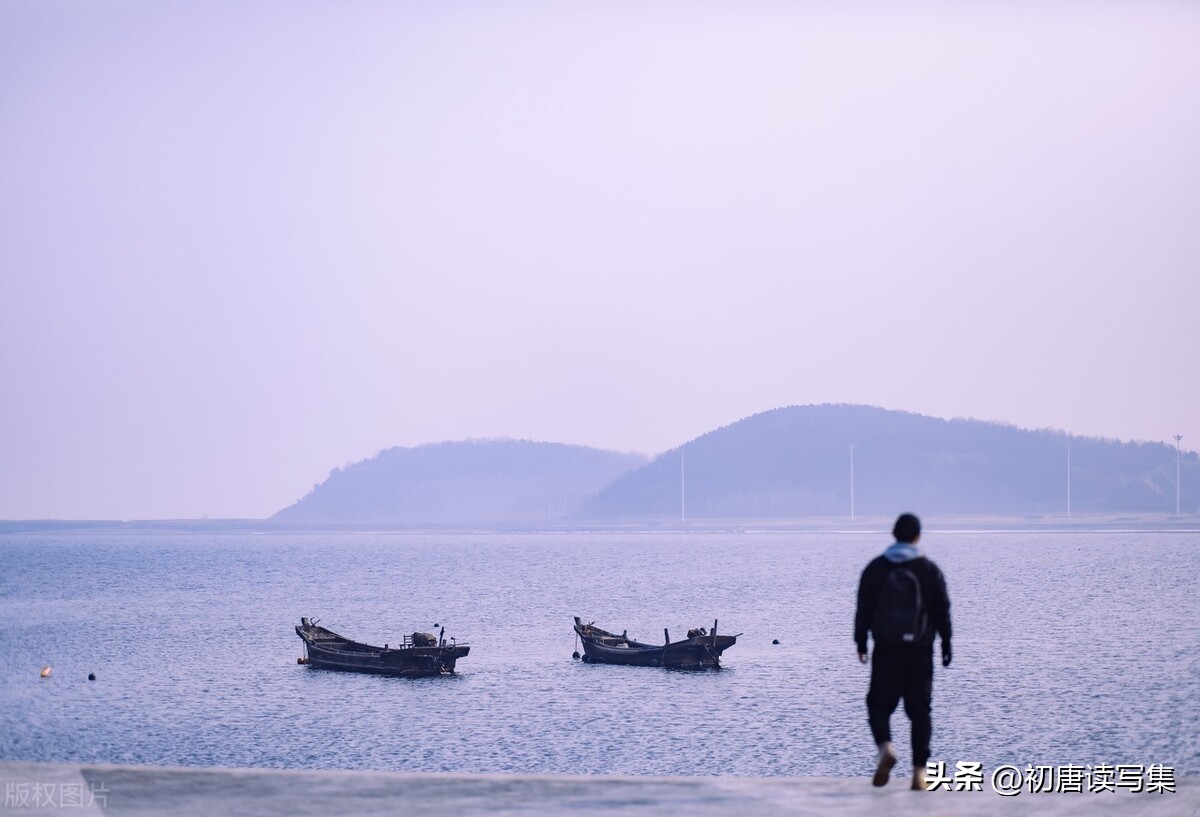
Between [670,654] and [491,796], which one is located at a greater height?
[491,796]

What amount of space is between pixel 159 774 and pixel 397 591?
14440 cm

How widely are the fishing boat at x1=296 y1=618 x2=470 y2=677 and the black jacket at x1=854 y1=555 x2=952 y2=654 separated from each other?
6393 cm

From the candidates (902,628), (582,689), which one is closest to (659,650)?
(582,689)

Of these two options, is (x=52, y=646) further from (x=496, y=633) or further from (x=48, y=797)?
(x=48, y=797)

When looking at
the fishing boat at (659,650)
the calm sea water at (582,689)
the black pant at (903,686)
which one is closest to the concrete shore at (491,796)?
the black pant at (903,686)

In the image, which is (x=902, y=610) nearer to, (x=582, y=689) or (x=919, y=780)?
(x=919, y=780)

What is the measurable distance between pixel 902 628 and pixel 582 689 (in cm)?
5888

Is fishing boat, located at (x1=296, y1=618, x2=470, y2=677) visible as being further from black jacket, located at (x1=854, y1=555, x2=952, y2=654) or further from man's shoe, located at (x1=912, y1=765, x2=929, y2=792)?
black jacket, located at (x1=854, y1=555, x2=952, y2=654)

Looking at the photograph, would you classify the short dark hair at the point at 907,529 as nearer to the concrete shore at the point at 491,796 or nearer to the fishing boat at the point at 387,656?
the concrete shore at the point at 491,796

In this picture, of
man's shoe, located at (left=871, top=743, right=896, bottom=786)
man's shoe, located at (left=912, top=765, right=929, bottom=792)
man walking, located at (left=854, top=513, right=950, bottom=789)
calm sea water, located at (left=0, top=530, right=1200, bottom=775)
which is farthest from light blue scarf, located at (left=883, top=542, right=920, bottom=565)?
calm sea water, located at (left=0, top=530, right=1200, bottom=775)

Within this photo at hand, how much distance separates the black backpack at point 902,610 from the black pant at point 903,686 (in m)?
0.11

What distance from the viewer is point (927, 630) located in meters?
9.10

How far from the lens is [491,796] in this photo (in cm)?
897

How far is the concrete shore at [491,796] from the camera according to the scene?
28.0 feet
